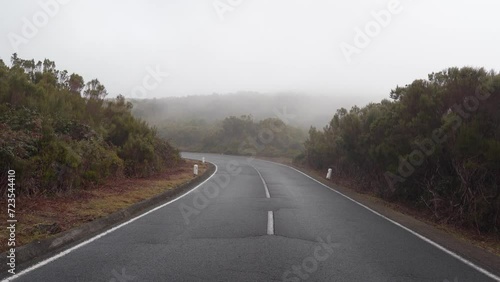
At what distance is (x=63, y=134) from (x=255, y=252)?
33.1 ft

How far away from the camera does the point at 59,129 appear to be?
14.0m

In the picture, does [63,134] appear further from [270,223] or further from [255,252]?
[255,252]

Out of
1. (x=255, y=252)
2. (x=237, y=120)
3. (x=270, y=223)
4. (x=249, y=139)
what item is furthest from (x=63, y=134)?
(x=237, y=120)

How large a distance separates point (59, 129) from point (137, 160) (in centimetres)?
459

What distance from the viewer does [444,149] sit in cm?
1172

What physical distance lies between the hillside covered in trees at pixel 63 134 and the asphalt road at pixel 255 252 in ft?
10.6

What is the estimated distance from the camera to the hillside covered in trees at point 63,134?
10289 millimetres

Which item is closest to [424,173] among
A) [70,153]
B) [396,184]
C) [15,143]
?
[396,184]

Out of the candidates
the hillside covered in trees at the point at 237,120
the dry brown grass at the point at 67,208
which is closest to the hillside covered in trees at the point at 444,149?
the dry brown grass at the point at 67,208

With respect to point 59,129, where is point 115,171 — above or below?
below

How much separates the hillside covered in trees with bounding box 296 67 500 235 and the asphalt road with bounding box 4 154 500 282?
2.25m

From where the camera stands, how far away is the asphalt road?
5.38 metres

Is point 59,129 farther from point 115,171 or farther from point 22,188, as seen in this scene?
point 22,188

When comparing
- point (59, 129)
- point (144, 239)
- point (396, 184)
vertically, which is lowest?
point (144, 239)
